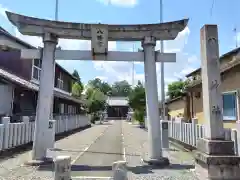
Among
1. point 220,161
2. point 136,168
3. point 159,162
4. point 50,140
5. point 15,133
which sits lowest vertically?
point 136,168

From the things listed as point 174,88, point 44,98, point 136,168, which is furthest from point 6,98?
point 174,88

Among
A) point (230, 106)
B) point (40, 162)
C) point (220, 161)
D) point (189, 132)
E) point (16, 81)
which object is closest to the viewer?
point (220, 161)

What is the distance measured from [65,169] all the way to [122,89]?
133623mm

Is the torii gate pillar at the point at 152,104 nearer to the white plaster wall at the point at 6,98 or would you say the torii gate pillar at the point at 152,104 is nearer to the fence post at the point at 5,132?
the fence post at the point at 5,132

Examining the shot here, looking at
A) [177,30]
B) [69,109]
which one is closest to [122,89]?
[69,109]

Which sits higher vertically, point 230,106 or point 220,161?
point 230,106

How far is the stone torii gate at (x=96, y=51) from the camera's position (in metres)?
10.5

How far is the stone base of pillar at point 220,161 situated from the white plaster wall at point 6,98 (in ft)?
42.3

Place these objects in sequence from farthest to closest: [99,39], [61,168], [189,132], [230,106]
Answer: [189,132], [230,106], [99,39], [61,168]

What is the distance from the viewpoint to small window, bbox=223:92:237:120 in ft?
42.5

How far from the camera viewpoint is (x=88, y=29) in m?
11.0

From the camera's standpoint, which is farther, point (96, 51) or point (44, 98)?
point (96, 51)

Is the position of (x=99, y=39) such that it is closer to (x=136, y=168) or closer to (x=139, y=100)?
(x=136, y=168)

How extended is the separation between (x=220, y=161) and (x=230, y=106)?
7433 millimetres
